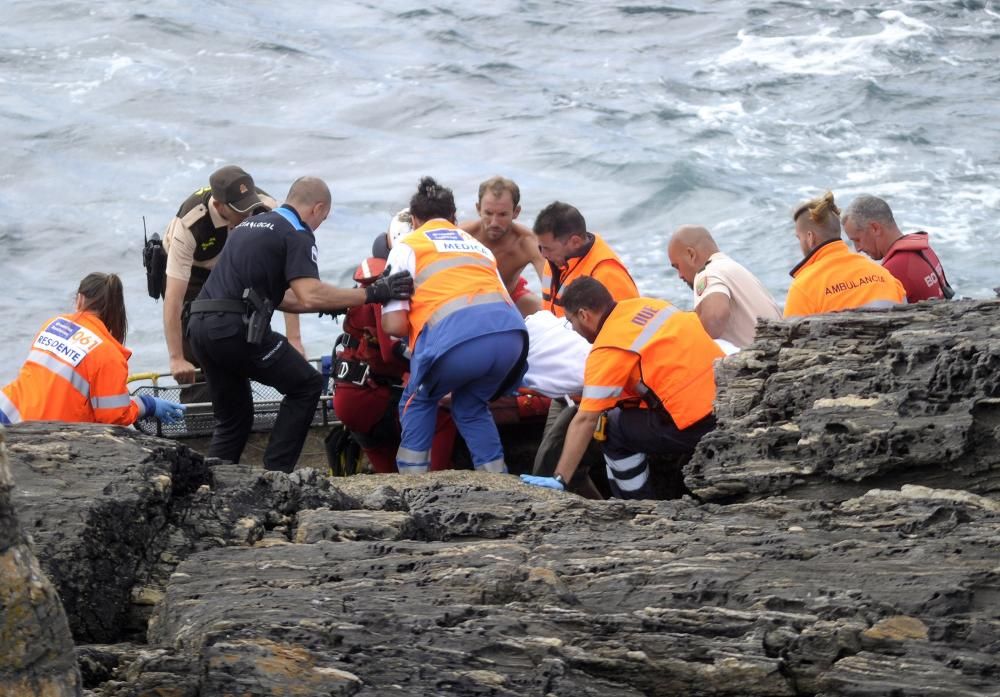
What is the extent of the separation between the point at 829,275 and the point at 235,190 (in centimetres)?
383

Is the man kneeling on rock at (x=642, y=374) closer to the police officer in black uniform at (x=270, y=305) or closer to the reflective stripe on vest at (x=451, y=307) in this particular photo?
the reflective stripe on vest at (x=451, y=307)

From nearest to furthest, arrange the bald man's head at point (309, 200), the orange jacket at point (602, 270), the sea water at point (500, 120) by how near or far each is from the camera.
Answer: the bald man's head at point (309, 200), the orange jacket at point (602, 270), the sea water at point (500, 120)

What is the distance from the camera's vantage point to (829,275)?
770 centimetres

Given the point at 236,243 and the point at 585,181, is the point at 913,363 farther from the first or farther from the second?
the point at 585,181

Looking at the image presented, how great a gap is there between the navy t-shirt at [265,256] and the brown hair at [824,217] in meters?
2.96

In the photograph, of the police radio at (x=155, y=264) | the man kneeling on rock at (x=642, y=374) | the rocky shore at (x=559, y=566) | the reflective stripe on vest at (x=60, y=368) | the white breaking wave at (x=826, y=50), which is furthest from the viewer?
the white breaking wave at (x=826, y=50)

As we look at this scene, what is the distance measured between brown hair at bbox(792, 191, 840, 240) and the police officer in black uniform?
240 centimetres

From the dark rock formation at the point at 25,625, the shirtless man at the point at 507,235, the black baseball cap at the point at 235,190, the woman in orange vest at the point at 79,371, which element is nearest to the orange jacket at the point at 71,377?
the woman in orange vest at the point at 79,371

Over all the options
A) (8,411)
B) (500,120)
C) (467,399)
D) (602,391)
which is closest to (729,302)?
(602,391)

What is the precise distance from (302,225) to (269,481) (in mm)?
3139

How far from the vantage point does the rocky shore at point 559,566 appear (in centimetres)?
372

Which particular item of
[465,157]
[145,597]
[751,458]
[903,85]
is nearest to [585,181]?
[465,157]

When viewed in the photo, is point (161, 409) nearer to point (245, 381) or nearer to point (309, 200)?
point (245, 381)

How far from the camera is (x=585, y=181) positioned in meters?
23.0
